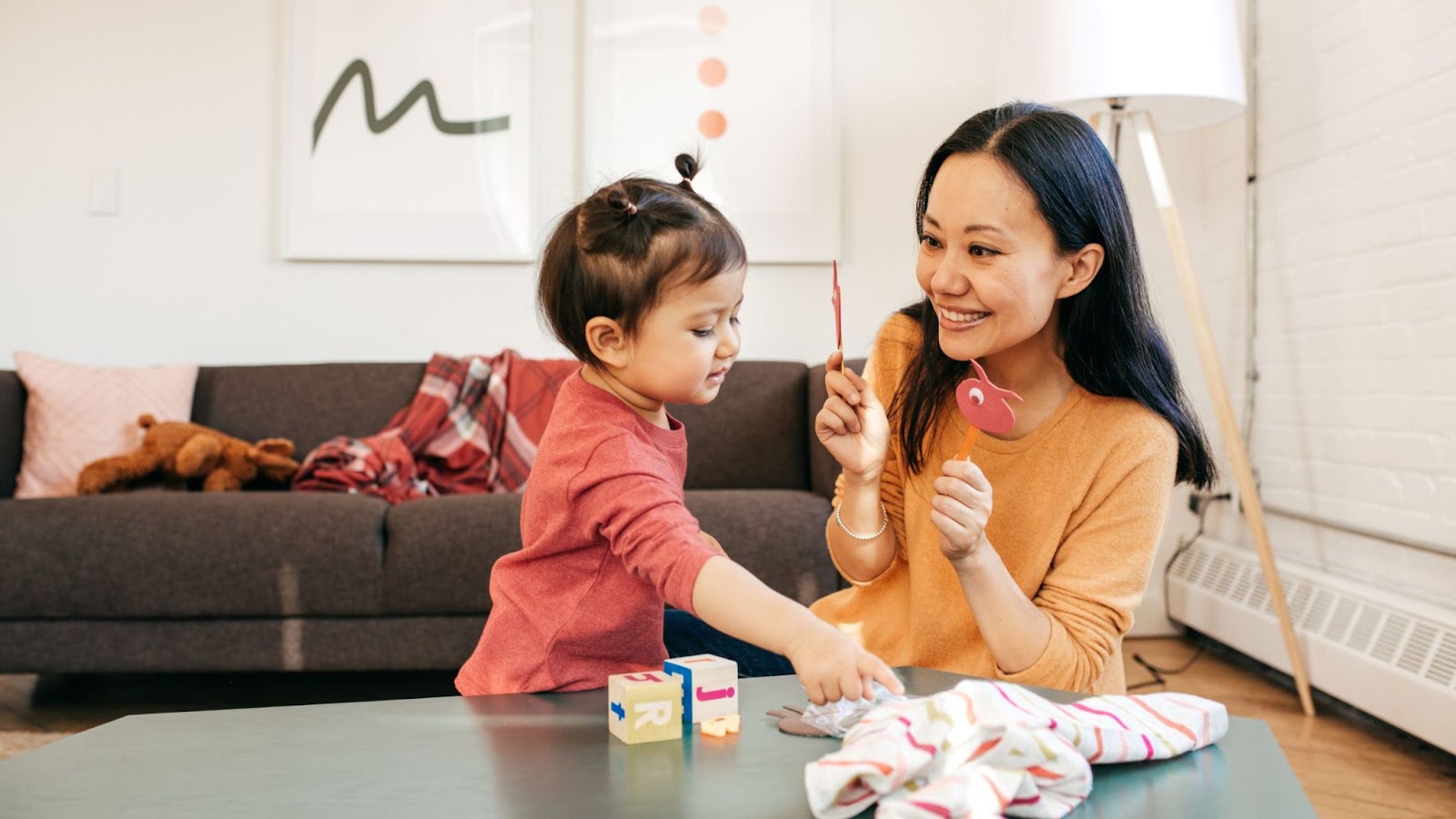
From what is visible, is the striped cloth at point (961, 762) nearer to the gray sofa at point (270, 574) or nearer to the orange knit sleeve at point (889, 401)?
the orange knit sleeve at point (889, 401)

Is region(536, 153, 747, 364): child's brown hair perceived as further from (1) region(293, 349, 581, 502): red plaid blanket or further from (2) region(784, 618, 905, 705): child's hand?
(1) region(293, 349, 581, 502): red plaid blanket

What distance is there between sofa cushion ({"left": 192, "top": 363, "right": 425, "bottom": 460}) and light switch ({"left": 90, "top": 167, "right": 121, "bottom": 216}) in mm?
665

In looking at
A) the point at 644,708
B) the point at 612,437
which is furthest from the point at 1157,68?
the point at 644,708

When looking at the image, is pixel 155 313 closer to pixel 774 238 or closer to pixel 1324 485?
pixel 774 238

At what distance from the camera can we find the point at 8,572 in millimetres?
2465

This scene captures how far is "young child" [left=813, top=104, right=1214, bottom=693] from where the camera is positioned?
1.24 m

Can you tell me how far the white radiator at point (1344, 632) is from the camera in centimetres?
224

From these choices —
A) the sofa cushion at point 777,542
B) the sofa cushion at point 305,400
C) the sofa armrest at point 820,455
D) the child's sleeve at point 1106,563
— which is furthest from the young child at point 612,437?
the sofa cushion at point 305,400

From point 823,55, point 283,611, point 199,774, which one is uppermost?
point 823,55

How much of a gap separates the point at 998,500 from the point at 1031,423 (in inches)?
4.0

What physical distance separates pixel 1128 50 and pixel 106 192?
286 centimetres

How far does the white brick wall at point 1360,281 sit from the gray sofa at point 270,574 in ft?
4.09

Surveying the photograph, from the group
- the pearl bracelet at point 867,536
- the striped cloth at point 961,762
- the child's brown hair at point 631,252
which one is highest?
the child's brown hair at point 631,252

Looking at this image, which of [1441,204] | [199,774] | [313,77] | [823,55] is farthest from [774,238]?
[199,774]
